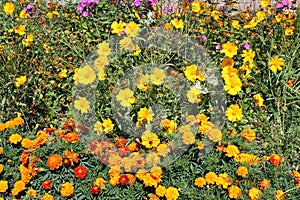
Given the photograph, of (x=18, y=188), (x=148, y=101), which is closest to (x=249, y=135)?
(x=148, y=101)

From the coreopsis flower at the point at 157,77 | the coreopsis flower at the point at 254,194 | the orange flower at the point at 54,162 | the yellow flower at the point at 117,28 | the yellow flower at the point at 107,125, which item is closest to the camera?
the coreopsis flower at the point at 254,194

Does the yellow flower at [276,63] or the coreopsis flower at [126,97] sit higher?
the yellow flower at [276,63]

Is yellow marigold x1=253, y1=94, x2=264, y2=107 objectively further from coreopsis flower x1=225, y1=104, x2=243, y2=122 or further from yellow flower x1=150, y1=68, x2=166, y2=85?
yellow flower x1=150, y1=68, x2=166, y2=85

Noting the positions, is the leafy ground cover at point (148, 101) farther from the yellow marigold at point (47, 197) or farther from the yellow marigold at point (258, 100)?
the yellow marigold at point (258, 100)

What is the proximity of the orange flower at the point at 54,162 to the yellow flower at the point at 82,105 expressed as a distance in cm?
53

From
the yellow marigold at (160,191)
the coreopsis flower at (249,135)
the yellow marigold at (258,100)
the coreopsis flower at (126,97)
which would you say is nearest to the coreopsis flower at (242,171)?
the coreopsis flower at (249,135)

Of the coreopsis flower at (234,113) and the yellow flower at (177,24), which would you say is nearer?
the coreopsis flower at (234,113)

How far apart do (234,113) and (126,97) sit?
0.67 m

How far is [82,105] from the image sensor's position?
3.11 metres

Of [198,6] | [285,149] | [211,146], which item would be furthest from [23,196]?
[198,6]

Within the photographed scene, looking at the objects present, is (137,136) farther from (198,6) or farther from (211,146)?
(198,6)

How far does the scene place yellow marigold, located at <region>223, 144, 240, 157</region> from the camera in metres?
2.66

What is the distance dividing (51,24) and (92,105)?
3.20ft

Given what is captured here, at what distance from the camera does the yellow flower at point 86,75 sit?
3119 millimetres
